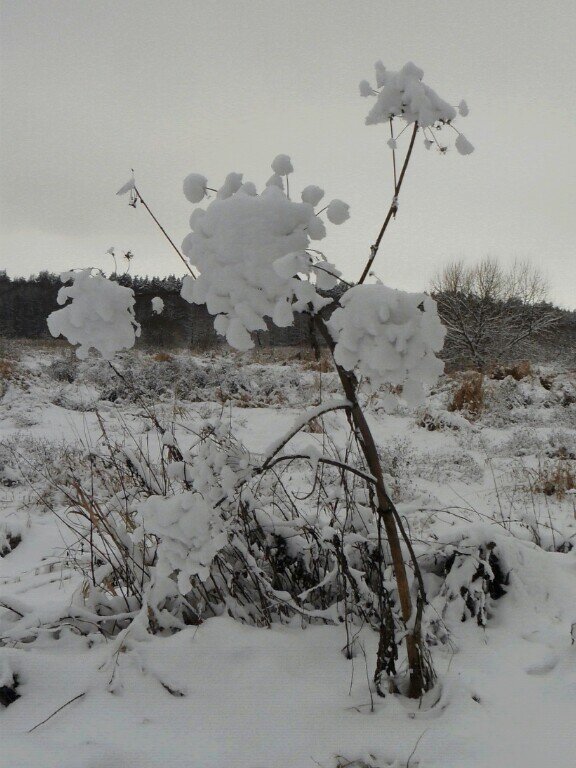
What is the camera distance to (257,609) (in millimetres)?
1665

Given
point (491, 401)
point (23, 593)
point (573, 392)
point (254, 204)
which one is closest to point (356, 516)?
point (254, 204)

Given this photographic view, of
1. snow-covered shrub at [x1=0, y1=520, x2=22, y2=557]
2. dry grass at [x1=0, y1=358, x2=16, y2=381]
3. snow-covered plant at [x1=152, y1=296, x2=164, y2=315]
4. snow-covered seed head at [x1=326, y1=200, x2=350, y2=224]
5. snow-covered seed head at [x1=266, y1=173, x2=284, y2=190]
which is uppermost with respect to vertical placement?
snow-covered seed head at [x1=266, y1=173, x2=284, y2=190]

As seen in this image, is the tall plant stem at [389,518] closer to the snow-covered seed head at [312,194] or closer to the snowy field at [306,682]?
the snowy field at [306,682]

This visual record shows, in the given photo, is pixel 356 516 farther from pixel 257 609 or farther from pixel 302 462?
pixel 302 462

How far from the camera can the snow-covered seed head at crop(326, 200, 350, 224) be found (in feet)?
2.99

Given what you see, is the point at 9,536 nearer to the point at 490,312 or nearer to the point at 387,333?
the point at 387,333

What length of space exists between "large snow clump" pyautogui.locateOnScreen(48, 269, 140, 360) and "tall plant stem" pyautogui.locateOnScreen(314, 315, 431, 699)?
0.51m

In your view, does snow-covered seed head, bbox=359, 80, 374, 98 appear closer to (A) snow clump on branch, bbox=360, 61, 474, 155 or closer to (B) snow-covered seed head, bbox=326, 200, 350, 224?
(A) snow clump on branch, bbox=360, 61, 474, 155

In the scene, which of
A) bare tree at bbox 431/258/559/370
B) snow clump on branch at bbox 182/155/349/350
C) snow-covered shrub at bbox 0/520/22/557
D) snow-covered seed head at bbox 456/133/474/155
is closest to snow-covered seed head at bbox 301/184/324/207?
snow clump on branch at bbox 182/155/349/350

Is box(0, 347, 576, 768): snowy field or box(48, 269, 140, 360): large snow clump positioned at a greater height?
box(48, 269, 140, 360): large snow clump

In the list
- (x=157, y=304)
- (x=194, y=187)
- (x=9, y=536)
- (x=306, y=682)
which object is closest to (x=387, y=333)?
(x=194, y=187)

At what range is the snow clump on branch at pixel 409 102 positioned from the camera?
1071mm

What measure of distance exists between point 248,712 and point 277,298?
112 centimetres

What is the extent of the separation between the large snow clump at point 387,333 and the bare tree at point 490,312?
18.4 metres
